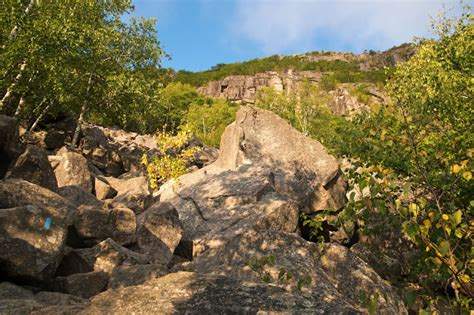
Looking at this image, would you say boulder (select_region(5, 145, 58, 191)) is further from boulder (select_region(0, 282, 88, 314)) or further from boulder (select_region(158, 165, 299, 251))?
boulder (select_region(0, 282, 88, 314))

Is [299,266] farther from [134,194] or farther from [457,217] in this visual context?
[134,194]

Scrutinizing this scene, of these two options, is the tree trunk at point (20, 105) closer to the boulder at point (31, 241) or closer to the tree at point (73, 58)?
the tree at point (73, 58)

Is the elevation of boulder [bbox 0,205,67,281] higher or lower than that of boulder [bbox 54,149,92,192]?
lower

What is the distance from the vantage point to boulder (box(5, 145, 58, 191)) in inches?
511

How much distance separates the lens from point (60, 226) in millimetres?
8438

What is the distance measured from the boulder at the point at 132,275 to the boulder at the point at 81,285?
27 centimetres

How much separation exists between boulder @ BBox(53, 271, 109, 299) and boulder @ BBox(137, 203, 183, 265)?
11.9 feet

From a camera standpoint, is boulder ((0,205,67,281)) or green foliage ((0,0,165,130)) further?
green foliage ((0,0,165,130))

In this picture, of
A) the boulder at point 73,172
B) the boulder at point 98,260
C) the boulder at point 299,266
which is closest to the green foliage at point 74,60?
the boulder at point 73,172

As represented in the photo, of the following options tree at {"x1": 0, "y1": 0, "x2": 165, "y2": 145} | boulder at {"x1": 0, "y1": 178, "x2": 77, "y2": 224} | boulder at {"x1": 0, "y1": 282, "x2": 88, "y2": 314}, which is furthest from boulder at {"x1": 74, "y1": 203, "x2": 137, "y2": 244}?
tree at {"x1": 0, "y1": 0, "x2": 165, "y2": 145}

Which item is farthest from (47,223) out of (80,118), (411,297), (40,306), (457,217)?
(80,118)

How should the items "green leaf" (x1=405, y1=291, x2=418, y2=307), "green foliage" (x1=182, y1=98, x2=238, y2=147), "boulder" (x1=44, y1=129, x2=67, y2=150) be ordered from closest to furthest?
"green leaf" (x1=405, y1=291, x2=418, y2=307), "boulder" (x1=44, y1=129, x2=67, y2=150), "green foliage" (x1=182, y1=98, x2=238, y2=147)

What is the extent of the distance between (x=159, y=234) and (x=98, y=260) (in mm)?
3353

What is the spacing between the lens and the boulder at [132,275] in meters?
7.99
